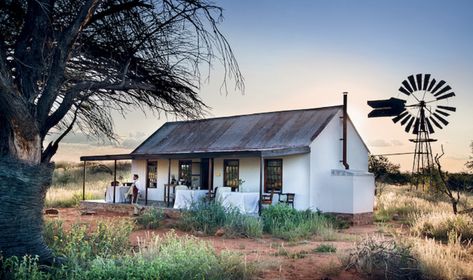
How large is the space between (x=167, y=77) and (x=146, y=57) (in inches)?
18.7

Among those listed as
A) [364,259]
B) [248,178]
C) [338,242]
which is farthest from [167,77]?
[248,178]

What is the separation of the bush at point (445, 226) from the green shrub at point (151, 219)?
25.4 ft

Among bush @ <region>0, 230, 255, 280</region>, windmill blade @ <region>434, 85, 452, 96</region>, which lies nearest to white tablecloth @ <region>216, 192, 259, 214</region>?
bush @ <region>0, 230, 255, 280</region>

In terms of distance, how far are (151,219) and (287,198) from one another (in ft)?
18.6

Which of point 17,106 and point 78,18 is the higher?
point 78,18

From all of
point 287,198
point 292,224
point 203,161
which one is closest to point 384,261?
point 292,224

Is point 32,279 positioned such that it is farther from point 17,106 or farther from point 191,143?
point 191,143

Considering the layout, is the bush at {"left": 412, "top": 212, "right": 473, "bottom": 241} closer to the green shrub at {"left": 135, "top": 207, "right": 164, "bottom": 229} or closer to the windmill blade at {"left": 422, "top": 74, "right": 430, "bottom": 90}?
the green shrub at {"left": 135, "top": 207, "right": 164, "bottom": 229}

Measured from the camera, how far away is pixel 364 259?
8.62 metres

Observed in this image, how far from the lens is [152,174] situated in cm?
2536

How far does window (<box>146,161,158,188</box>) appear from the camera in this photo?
25078 mm

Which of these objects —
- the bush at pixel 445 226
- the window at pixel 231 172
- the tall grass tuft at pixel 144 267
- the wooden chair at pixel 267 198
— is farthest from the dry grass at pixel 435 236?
the window at pixel 231 172

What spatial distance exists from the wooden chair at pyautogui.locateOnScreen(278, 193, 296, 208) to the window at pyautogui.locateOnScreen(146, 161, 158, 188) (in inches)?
304

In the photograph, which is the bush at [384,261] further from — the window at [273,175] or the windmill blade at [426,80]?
the windmill blade at [426,80]
